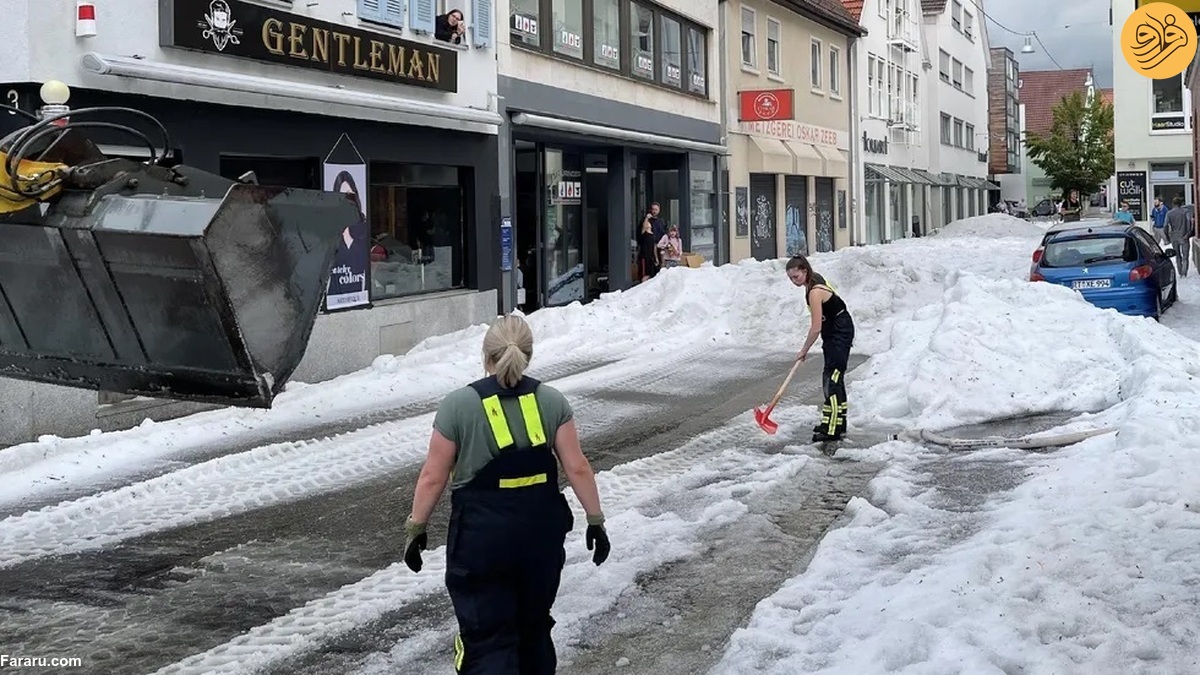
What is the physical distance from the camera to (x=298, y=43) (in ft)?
47.5

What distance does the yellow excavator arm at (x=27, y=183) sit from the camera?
6.44m

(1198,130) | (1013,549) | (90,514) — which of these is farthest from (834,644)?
(1198,130)

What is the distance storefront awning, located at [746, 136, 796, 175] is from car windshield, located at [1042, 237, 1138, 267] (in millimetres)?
12525

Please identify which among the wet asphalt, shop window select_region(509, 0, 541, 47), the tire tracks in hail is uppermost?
shop window select_region(509, 0, 541, 47)

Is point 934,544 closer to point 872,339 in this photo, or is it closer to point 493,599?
point 493,599

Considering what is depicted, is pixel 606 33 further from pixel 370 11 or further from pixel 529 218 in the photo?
pixel 370 11

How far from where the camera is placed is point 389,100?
15.9m

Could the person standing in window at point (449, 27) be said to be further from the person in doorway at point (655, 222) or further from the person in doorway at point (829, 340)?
the person in doorway at point (655, 222)

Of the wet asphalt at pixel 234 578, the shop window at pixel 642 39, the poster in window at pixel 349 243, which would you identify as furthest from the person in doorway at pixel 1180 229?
the wet asphalt at pixel 234 578

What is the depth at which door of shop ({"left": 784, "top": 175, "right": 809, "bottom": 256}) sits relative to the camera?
115 ft

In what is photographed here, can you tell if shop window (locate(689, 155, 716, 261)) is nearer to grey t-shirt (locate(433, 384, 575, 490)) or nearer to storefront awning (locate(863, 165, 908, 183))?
storefront awning (locate(863, 165, 908, 183))

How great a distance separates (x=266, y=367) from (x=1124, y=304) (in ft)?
51.6
